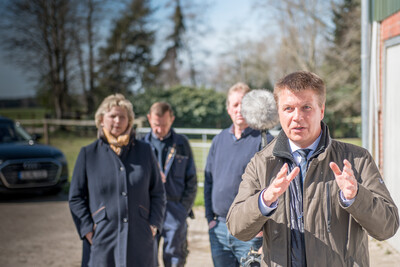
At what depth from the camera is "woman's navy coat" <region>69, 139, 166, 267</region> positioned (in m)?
3.35

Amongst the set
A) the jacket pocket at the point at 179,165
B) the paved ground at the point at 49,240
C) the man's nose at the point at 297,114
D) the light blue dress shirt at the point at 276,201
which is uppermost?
the man's nose at the point at 297,114

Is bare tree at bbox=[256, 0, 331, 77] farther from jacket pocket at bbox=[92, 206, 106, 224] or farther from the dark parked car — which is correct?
jacket pocket at bbox=[92, 206, 106, 224]

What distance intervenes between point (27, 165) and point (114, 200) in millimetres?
6600

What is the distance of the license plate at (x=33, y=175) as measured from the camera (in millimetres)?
9219

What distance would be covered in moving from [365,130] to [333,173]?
542cm

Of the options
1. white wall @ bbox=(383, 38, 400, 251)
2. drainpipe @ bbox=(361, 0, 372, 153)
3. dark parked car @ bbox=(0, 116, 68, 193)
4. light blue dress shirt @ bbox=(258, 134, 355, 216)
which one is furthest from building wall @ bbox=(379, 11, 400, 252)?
dark parked car @ bbox=(0, 116, 68, 193)

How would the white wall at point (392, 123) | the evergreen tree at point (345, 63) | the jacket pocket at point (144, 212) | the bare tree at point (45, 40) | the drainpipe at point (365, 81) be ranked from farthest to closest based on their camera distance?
the bare tree at point (45, 40)
the evergreen tree at point (345, 63)
the drainpipe at point (365, 81)
the white wall at point (392, 123)
the jacket pocket at point (144, 212)

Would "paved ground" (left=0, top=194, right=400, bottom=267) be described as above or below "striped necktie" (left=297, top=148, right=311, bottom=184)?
below

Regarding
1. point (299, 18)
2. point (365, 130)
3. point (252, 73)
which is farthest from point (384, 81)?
point (252, 73)

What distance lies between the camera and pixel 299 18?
2805cm

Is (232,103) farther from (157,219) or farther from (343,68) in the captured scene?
(343,68)

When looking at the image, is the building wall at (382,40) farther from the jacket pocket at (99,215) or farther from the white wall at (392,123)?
the jacket pocket at (99,215)

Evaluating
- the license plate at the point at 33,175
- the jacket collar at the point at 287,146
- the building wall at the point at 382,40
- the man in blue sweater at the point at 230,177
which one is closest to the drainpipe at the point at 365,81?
the building wall at the point at 382,40

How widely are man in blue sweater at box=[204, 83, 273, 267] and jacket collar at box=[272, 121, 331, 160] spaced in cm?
127
